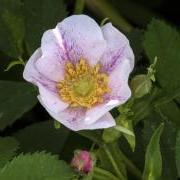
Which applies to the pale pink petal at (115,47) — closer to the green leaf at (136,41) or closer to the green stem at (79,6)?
the green leaf at (136,41)

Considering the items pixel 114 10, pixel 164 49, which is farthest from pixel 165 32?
pixel 114 10

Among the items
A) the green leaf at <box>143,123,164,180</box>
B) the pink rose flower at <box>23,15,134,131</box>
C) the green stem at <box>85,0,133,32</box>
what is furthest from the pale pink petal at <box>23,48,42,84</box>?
the green stem at <box>85,0,133,32</box>

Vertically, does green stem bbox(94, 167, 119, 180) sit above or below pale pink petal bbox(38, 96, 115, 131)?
below

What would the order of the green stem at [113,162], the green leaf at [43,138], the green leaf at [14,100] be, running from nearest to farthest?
1. the green stem at [113,162]
2. the green leaf at [14,100]
3. the green leaf at [43,138]

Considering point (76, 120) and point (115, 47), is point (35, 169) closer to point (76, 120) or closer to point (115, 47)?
point (76, 120)

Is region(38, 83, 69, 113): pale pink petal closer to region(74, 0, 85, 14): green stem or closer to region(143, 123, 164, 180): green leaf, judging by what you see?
region(143, 123, 164, 180): green leaf

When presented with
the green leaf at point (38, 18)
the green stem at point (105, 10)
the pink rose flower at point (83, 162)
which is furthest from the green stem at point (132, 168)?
the green stem at point (105, 10)

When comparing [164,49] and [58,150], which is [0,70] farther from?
[164,49]
